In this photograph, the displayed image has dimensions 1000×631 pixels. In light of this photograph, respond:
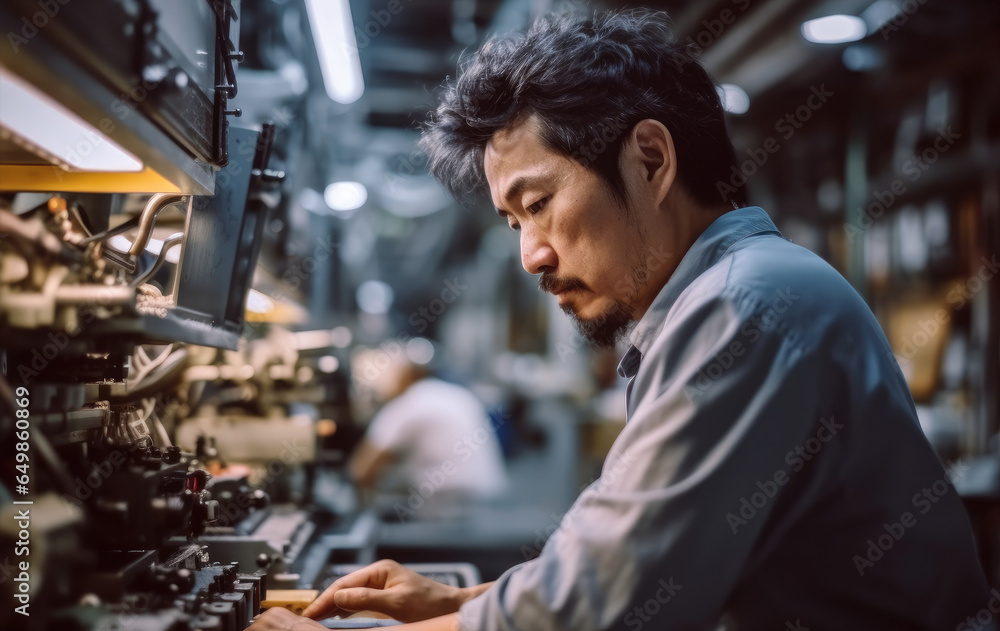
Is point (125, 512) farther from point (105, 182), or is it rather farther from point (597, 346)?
point (597, 346)

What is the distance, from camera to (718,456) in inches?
31.3

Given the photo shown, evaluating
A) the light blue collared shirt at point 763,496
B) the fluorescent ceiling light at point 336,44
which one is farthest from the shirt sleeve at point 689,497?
the fluorescent ceiling light at point 336,44

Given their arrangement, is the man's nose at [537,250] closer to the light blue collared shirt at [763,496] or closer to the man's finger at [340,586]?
the light blue collared shirt at [763,496]

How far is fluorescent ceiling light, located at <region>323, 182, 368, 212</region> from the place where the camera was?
439cm

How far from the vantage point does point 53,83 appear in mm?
725

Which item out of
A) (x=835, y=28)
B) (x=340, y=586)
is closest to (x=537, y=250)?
(x=340, y=586)

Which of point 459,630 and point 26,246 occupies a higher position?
point 26,246

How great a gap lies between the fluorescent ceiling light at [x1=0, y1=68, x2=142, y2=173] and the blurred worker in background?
269 centimetres

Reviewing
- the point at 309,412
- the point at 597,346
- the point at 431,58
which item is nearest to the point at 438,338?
the point at 431,58

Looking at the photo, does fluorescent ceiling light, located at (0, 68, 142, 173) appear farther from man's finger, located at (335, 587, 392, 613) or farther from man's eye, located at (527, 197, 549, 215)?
man's finger, located at (335, 587, 392, 613)

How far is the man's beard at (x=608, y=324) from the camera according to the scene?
1260 mm

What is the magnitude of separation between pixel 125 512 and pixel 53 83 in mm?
495

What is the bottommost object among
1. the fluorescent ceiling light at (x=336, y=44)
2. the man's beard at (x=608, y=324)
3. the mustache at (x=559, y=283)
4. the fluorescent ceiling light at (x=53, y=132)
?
the man's beard at (x=608, y=324)

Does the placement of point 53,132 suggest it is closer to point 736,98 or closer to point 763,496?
point 763,496
